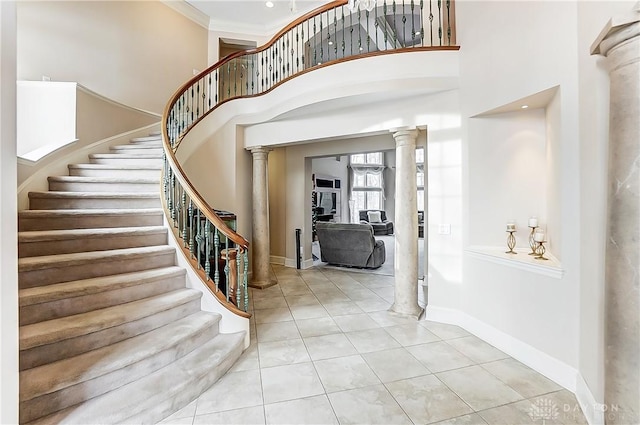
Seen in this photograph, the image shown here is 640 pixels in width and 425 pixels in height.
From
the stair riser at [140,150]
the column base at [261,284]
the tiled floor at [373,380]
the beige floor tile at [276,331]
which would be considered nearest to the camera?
the tiled floor at [373,380]

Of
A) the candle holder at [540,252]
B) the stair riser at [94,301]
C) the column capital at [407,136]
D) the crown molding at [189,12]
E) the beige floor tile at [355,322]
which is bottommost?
the beige floor tile at [355,322]

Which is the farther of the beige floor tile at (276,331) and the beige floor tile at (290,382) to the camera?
the beige floor tile at (276,331)

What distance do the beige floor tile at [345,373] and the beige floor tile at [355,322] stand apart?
0.62 m


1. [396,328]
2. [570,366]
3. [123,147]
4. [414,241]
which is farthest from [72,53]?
[570,366]

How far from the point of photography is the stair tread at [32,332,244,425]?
5.19 ft

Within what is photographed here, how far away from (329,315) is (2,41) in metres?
3.46

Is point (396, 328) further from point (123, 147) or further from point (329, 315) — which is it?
point (123, 147)

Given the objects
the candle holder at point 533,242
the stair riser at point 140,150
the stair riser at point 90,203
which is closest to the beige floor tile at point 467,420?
the candle holder at point 533,242

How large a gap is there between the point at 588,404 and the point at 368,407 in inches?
56.6

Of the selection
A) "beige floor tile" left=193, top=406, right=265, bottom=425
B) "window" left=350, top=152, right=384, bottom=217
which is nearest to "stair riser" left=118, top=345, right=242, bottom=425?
"beige floor tile" left=193, top=406, right=265, bottom=425

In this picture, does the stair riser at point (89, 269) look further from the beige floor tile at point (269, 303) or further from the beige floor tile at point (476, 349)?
the beige floor tile at point (476, 349)

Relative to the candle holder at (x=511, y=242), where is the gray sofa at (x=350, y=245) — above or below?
below

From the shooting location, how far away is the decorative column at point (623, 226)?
150cm

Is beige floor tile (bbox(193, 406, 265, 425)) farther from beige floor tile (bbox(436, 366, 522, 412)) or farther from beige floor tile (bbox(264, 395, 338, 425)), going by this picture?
beige floor tile (bbox(436, 366, 522, 412))
